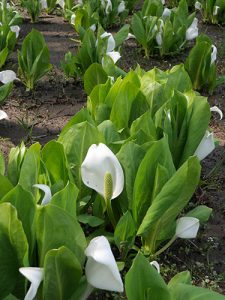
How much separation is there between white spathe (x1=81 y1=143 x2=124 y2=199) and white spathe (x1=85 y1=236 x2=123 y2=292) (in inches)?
11.6

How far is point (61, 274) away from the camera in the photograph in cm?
121

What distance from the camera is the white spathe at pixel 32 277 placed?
1.10 meters

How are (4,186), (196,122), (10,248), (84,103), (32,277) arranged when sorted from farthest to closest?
(84,103)
(196,122)
(4,186)
(10,248)
(32,277)

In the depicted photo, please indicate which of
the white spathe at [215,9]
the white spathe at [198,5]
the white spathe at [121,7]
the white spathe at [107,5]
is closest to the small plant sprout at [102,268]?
the white spathe at [107,5]

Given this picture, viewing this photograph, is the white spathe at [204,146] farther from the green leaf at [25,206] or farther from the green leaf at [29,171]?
the green leaf at [25,206]

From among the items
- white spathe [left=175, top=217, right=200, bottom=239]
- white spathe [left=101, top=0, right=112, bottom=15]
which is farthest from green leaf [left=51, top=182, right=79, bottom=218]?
white spathe [left=101, top=0, right=112, bottom=15]

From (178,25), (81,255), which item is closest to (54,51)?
(178,25)

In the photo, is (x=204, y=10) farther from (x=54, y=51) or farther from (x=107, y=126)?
(x=107, y=126)

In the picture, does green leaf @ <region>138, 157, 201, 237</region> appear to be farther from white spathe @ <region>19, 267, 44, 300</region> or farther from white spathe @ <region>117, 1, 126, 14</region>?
white spathe @ <region>117, 1, 126, 14</region>

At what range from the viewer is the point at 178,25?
3.29m

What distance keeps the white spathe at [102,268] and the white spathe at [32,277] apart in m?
0.11

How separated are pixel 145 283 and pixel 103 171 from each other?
1.46 ft

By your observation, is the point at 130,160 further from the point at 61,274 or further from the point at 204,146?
the point at 61,274

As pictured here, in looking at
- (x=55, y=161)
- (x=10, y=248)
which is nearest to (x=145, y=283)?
(x=10, y=248)
